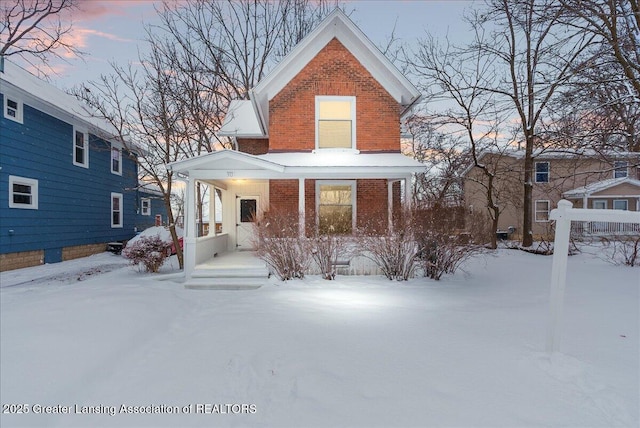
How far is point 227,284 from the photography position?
8.34 metres

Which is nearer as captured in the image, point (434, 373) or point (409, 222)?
point (434, 373)

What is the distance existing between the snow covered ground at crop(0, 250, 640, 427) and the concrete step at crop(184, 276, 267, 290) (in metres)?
1.50

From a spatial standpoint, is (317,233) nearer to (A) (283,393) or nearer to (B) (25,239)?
(A) (283,393)

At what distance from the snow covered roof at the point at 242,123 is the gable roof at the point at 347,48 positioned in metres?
1.48

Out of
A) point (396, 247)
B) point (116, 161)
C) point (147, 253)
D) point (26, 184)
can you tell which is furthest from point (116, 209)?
point (396, 247)

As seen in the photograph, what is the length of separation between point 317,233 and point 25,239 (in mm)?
10943

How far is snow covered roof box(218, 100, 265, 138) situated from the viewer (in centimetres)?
1330

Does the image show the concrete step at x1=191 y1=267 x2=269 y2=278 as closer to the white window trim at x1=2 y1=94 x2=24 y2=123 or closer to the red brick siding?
the red brick siding

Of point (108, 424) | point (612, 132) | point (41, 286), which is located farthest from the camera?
point (41, 286)

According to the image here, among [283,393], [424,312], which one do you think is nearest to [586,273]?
[424,312]

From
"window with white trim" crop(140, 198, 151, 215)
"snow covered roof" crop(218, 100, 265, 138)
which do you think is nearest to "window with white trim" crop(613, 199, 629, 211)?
Answer: "snow covered roof" crop(218, 100, 265, 138)

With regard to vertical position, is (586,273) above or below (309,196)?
below

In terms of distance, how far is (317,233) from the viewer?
8609mm

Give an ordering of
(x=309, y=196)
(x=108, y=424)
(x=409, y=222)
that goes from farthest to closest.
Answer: (x=309, y=196) → (x=409, y=222) → (x=108, y=424)
